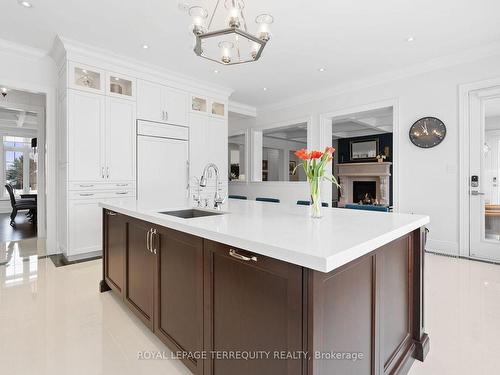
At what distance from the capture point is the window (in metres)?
8.85

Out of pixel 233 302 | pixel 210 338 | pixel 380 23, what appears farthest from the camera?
pixel 380 23

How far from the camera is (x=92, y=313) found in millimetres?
2307

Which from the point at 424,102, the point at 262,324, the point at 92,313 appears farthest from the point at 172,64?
the point at 262,324

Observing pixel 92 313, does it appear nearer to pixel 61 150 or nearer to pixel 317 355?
pixel 317 355

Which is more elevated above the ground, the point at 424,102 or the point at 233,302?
the point at 424,102

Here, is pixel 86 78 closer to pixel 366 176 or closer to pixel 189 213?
pixel 189 213

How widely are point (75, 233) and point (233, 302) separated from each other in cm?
338

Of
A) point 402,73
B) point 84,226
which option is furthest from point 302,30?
point 84,226

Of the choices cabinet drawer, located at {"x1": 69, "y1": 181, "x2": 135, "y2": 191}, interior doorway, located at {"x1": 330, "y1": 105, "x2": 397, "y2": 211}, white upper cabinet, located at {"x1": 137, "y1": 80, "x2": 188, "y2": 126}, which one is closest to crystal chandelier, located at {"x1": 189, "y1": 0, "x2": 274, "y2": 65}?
white upper cabinet, located at {"x1": 137, "y1": 80, "x2": 188, "y2": 126}

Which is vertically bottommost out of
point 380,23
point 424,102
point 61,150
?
point 61,150

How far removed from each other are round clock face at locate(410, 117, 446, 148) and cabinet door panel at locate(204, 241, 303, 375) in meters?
4.08

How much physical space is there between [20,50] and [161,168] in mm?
2355

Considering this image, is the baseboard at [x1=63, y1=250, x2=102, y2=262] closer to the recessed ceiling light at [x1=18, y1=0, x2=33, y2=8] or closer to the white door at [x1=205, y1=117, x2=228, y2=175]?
the white door at [x1=205, y1=117, x2=228, y2=175]

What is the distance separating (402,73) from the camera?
4.38 metres
